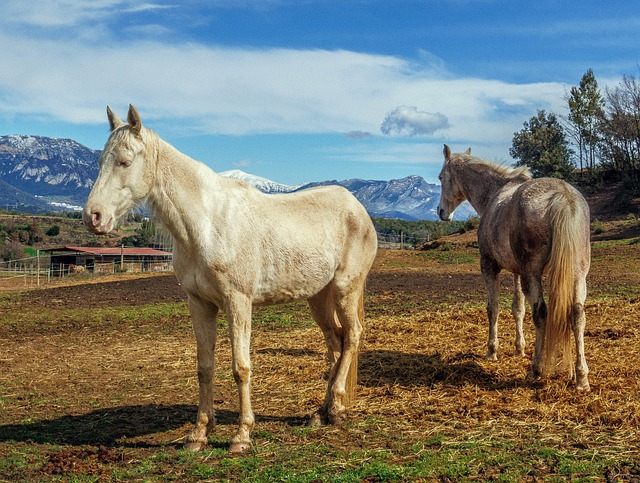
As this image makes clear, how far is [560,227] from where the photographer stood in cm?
617

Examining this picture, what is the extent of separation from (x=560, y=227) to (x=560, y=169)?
47.4 m

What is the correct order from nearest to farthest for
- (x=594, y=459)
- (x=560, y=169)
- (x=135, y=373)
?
(x=594, y=459) < (x=135, y=373) < (x=560, y=169)

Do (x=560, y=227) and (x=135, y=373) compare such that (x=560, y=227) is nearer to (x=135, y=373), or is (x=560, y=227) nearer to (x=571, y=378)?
(x=571, y=378)

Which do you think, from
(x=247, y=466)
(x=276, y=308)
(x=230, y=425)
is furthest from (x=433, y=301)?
(x=247, y=466)

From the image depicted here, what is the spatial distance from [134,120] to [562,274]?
4.25 metres

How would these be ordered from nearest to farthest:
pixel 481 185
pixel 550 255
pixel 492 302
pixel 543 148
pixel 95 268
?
pixel 550 255 < pixel 492 302 < pixel 481 185 < pixel 95 268 < pixel 543 148

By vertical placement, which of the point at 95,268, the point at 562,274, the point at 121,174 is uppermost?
the point at 121,174


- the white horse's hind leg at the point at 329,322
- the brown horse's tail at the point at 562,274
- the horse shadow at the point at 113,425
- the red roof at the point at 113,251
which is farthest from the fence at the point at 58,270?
the brown horse's tail at the point at 562,274

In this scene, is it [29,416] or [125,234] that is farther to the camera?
[125,234]

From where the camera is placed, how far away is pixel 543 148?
5191cm

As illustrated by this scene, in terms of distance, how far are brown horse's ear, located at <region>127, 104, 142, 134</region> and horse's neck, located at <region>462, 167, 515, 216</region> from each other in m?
5.22

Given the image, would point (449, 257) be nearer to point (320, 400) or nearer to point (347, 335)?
point (320, 400)

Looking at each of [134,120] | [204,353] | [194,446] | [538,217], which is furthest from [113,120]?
[538,217]

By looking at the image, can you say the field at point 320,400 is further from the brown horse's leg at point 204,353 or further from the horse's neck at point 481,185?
the horse's neck at point 481,185
